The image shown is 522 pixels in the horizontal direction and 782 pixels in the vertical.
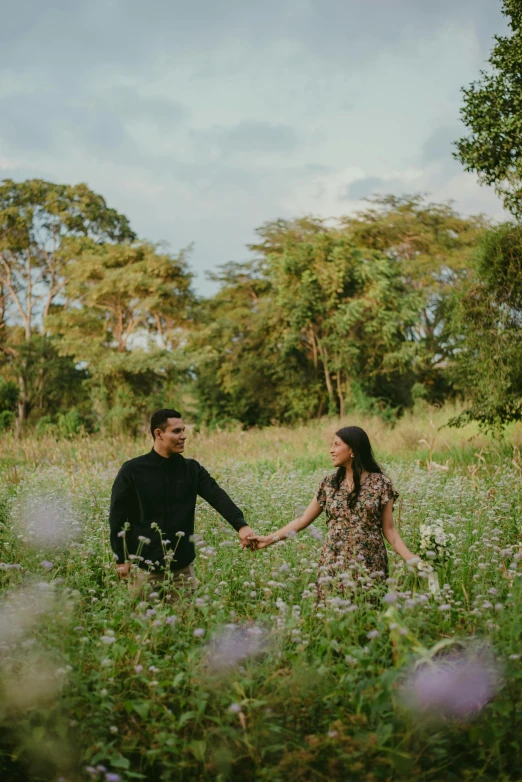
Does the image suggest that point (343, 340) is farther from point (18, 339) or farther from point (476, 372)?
point (18, 339)

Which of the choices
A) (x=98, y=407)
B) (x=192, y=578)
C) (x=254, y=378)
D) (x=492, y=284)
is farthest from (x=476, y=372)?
(x=98, y=407)

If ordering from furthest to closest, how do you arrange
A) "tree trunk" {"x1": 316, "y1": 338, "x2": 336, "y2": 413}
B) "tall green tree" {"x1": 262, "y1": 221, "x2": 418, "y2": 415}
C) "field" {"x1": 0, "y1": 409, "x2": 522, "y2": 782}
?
"tree trunk" {"x1": 316, "y1": 338, "x2": 336, "y2": 413}, "tall green tree" {"x1": 262, "y1": 221, "x2": 418, "y2": 415}, "field" {"x1": 0, "y1": 409, "x2": 522, "y2": 782}

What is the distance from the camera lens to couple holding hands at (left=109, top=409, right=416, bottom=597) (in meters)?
4.24

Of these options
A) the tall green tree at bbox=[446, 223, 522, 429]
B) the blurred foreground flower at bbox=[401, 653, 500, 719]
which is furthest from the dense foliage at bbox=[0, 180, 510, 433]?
the blurred foreground flower at bbox=[401, 653, 500, 719]

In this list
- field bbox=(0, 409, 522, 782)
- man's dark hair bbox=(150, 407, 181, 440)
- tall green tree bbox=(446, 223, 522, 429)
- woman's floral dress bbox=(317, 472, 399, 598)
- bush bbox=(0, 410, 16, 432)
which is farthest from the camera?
bush bbox=(0, 410, 16, 432)

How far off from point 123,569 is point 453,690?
2.16m

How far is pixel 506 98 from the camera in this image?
1039 cm

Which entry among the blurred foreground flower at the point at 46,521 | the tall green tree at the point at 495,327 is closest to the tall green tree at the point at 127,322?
the tall green tree at the point at 495,327

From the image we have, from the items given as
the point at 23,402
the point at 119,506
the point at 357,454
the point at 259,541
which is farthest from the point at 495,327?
the point at 23,402

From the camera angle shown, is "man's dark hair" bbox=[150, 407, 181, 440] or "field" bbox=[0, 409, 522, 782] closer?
"field" bbox=[0, 409, 522, 782]

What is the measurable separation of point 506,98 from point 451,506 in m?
7.10

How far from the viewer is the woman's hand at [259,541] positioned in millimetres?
4490

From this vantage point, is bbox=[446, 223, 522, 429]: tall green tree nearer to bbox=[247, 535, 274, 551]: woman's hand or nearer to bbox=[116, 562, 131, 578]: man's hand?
bbox=[247, 535, 274, 551]: woman's hand

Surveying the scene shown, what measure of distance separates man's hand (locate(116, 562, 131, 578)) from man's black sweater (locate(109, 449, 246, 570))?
0.26 ft
